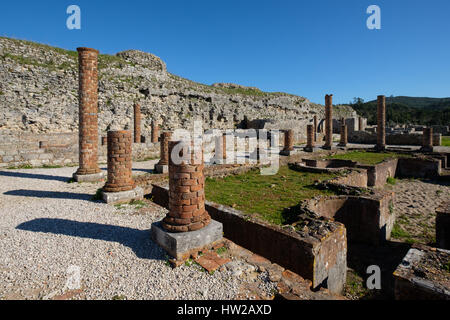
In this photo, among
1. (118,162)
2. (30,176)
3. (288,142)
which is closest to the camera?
(118,162)

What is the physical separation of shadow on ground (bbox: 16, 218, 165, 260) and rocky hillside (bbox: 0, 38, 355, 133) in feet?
52.0

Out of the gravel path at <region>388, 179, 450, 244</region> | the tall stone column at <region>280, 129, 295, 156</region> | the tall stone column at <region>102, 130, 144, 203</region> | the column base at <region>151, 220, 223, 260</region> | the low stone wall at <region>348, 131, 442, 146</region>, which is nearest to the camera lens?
the column base at <region>151, 220, 223, 260</region>

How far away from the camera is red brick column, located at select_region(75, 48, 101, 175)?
9.10m

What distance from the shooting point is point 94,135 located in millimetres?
9422

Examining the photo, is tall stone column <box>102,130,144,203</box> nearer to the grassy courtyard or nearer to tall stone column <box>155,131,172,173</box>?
the grassy courtyard

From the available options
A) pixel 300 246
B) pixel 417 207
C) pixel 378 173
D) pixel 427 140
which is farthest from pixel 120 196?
pixel 427 140

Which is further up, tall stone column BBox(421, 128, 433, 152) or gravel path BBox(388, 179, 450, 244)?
tall stone column BBox(421, 128, 433, 152)

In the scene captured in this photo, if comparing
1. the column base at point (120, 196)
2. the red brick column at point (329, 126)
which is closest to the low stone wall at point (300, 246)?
the column base at point (120, 196)

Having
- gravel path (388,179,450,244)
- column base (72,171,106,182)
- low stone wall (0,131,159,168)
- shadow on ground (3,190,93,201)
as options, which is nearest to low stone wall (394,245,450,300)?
gravel path (388,179,450,244)

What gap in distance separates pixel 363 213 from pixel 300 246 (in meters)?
3.74

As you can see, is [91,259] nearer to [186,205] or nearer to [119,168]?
[186,205]

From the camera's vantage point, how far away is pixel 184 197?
408cm

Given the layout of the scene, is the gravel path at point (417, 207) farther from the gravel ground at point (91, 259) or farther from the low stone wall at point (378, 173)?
the gravel ground at point (91, 259)

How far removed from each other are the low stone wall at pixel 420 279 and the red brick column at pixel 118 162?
6.33 metres
